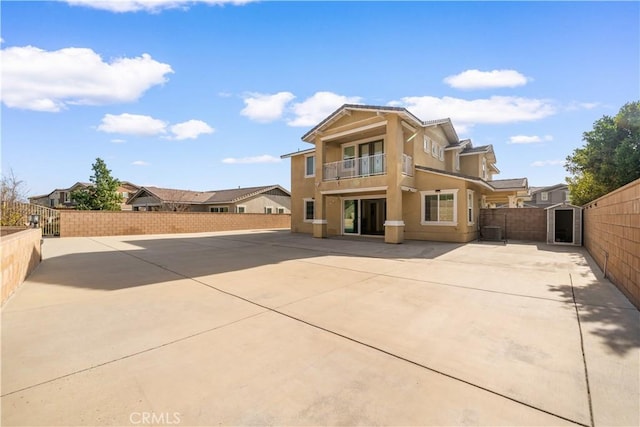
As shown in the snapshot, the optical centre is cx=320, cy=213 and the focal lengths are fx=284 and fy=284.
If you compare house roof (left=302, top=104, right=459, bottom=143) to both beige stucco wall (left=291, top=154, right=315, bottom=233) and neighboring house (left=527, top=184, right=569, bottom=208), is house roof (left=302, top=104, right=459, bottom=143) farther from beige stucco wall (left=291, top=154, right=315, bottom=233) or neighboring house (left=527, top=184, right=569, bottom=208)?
neighboring house (left=527, top=184, right=569, bottom=208)

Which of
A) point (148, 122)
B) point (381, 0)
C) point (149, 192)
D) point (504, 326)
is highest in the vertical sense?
point (148, 122)

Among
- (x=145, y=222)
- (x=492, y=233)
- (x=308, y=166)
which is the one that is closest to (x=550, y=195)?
(x=492, y=233)

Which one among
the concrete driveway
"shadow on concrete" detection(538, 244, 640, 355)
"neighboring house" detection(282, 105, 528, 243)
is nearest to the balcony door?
"neighboring house" detection(282, 105, 528, 243)

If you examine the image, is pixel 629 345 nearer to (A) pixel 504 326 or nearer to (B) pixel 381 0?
(A) pixel 504 326

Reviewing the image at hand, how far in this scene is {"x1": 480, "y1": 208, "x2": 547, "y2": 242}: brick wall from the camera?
50.2 feet

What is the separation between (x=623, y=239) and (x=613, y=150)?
559 inches

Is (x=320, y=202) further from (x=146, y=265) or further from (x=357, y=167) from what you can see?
(x=146, y=265)

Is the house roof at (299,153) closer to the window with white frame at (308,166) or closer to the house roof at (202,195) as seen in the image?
the window with white frame at (308,166)

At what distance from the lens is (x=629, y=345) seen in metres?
3.26

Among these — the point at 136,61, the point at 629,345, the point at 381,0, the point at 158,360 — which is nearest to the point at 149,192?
the point at 136,61

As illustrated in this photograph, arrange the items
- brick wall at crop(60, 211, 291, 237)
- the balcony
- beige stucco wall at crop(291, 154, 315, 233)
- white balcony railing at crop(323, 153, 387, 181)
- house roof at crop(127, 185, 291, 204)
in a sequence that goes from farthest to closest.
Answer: house roof at crop(127, 185, 291, 204) < beige stucco wall at crop(291, 154, 315, 233) < brick wall at crop(60, 211, 291, 237) < white balcony railing at crop(323, 153, 387, 181) < the balcony

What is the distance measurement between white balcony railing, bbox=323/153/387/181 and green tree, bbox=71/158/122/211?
2518cm

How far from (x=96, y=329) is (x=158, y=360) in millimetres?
1496

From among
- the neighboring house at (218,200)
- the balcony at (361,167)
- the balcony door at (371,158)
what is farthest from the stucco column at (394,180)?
the neighboring house at (218,200)
